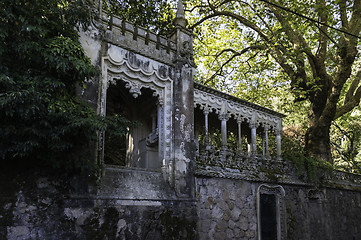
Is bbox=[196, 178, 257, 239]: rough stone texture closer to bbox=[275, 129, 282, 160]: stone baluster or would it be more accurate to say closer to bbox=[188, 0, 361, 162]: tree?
bbox=[275, 129, 282, 160]: stone baluster

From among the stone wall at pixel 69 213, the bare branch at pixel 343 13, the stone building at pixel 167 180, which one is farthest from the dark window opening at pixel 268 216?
the bare branch at pixel 343 13

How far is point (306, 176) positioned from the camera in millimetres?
12750

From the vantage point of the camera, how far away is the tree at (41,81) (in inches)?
207

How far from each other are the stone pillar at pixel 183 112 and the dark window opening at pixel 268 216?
3271mm

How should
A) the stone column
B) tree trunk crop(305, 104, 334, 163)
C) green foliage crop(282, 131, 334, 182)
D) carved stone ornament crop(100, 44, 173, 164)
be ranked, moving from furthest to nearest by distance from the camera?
tree trunk crop(305, 104, 334, 163)
green foliage crop(282, 131, 334, 182)
the stone column
carved stone ornament crop(100, 44, 173, 164)

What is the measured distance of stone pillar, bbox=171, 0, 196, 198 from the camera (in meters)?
8.78

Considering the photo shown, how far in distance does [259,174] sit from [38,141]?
25.0 ft

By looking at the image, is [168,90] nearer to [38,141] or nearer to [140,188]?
[140,188]

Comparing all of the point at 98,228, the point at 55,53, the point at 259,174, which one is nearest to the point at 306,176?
the point at 259,174

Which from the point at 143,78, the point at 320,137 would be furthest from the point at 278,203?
the point at 143,78

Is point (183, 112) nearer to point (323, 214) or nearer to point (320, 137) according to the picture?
point (320, 137)

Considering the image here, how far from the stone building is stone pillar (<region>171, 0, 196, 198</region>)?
0.03m

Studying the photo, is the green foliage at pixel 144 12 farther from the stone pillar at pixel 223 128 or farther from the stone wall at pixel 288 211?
the stone wall at pixel 288 211

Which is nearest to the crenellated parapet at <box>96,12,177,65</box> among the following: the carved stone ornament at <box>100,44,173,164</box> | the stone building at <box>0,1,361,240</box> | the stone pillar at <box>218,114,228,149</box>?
the stone building at <box>0,1,361,240</box>
